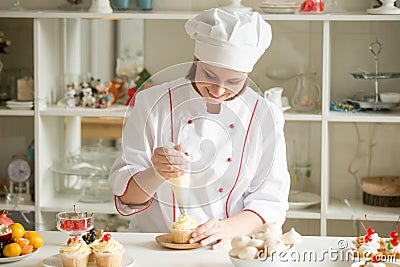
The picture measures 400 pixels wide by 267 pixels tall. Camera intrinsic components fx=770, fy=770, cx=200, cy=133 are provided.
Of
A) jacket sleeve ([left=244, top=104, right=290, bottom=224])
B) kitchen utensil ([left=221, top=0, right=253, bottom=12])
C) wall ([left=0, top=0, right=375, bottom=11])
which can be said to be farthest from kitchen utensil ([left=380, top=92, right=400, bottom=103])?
jacket sleeve ([left=244, top=104, right=290, bottom=224])

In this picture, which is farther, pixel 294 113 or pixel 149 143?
pixel 294 113

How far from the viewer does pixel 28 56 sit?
3.74 metres

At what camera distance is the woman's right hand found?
187 cm

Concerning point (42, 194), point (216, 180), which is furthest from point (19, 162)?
point (216, 180)

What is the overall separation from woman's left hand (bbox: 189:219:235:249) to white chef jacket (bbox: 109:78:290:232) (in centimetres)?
8

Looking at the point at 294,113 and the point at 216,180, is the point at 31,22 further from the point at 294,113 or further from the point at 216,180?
the point at 216,180

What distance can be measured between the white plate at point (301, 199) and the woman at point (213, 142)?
1.17 metres

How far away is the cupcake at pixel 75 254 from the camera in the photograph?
1909 mm

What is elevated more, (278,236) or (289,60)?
(289,60)

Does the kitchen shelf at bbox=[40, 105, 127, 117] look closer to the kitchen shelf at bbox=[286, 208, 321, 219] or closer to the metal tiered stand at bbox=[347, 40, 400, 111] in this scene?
the kitchen shelf at bbox=[286, 208, 321, 219]

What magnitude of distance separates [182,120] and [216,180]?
0.17 meters

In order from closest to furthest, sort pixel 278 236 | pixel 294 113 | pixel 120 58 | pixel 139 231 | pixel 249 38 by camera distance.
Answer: pixel 278 236
pixel 249 38
pixel 139 231
pixel 294 113
pixel 120 58

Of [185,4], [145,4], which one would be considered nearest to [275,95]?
[185,4]

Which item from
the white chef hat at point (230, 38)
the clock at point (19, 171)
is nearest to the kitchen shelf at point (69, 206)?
the clock at point (19, 171)
